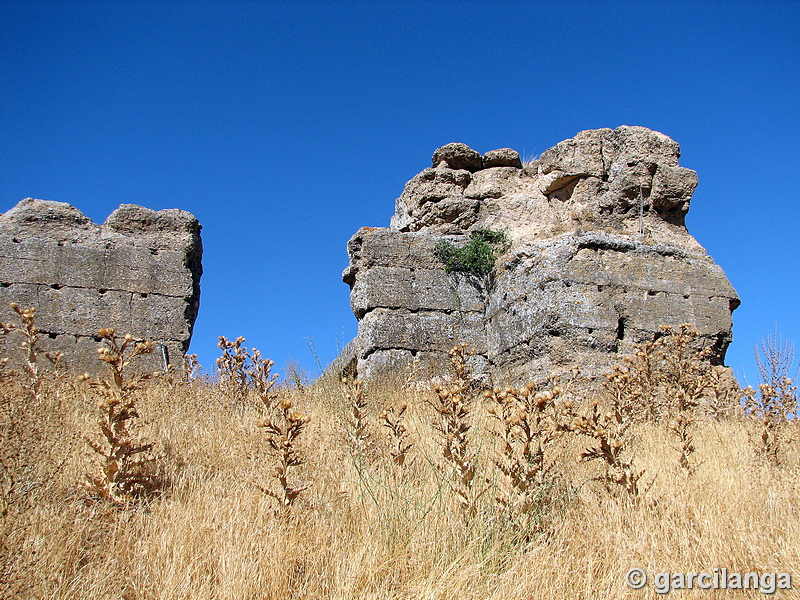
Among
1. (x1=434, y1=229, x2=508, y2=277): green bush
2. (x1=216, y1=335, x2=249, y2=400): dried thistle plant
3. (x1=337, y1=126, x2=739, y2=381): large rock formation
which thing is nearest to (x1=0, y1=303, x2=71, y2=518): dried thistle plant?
(x1=216, y1=335, x2=249, y2=400): dried thistle plant

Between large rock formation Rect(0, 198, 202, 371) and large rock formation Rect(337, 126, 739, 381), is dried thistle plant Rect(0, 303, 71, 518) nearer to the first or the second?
large rock formation Rect(0, 198, 202, 371)

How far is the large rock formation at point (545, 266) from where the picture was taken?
7.78m

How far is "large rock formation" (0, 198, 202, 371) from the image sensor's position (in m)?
7.95

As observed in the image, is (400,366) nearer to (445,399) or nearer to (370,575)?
(445,399)

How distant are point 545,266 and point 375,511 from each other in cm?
534

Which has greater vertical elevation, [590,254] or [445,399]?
[590,254]

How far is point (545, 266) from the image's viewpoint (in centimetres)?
808

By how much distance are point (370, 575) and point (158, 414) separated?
3404 mm

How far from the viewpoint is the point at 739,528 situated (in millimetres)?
3348

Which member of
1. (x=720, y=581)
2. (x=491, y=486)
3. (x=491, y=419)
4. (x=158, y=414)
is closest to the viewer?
(x=720, y=581)

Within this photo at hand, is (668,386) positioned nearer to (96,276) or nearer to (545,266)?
(545,266)

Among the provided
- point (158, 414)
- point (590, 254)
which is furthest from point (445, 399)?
point (590, 254)

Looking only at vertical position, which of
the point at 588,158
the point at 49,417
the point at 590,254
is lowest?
the point at 49,417

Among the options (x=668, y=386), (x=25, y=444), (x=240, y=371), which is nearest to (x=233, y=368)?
(x=240, y=371)
